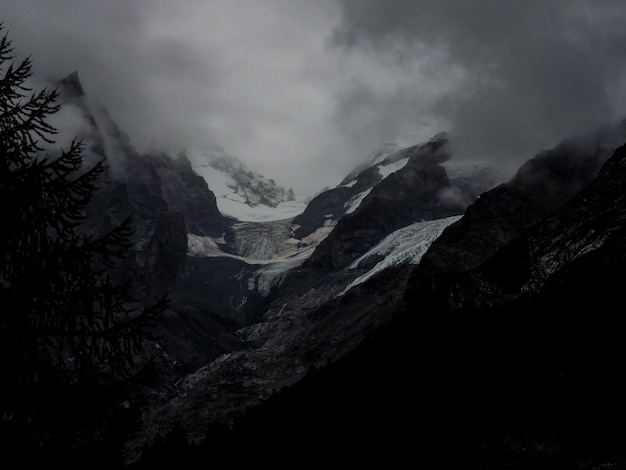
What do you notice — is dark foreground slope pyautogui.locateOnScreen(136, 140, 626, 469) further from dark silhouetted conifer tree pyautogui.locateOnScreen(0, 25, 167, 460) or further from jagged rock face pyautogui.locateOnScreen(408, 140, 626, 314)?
dark silhouetted conifer tree pyautogui.locateOnScreen(0, 25, 167, 460)

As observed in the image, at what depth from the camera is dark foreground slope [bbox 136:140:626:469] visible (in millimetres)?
31438

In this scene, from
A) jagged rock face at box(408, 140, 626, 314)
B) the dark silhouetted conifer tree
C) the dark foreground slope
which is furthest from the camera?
jagged rock face at box(408, 140, 626, 314)

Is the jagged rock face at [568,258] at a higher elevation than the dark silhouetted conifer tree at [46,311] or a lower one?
lower

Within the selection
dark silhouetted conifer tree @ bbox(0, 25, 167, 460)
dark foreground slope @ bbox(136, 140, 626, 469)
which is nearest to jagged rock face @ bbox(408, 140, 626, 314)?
dark foreground slope @ bbox(136, 140, 626, 469)

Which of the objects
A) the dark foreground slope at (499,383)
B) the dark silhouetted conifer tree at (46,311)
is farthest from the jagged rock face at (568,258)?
the dark silhouetted conifer tree at (46,311)

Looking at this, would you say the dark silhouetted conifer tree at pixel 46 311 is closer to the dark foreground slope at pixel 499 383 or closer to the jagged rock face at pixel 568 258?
the dark foreground slope at pixel 499 383

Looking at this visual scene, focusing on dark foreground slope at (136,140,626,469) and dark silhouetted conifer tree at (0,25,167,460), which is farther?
dark foreground slope at (136,140,626,469)

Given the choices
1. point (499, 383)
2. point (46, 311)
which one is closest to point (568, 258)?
point (499, 383)

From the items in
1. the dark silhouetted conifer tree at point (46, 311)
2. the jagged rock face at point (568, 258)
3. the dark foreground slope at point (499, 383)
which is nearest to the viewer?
the dark silhouetted conifer tree at point (46, 311)

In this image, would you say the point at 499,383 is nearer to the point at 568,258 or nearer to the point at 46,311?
the point at 568,258

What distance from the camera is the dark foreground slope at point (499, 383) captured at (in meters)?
31.4

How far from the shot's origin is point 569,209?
Result: 227 feet

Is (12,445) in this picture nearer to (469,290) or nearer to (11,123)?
(11,123)

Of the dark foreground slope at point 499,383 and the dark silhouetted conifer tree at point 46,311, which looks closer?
the dark silhouetted conifer tree at point 46,311
